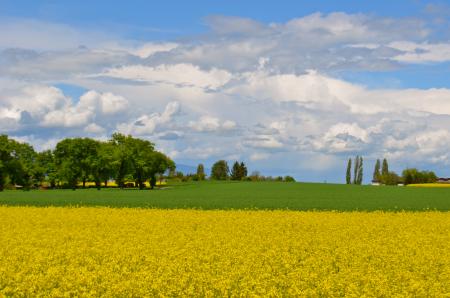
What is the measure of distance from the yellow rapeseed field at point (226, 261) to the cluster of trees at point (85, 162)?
90097mm

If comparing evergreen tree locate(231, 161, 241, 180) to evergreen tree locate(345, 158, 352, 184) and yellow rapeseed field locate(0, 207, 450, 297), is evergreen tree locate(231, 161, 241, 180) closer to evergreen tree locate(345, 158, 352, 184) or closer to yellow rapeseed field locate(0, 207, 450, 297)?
evergreen tree locate(345, 158, 352, 184)

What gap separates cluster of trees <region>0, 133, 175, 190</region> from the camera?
118812 mm

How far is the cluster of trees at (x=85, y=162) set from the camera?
390 ft

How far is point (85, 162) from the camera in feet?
408

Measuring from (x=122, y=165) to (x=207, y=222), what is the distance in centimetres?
9125

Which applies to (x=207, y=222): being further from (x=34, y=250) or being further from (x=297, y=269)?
(x=297, y=269)

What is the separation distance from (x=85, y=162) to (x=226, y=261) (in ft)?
365

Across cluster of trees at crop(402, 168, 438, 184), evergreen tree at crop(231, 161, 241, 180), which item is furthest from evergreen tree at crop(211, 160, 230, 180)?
cluster of trees at crop(402, 168, 438, 184)

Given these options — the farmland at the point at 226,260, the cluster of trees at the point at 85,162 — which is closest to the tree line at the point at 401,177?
the cluster of trees at the point at 85,162

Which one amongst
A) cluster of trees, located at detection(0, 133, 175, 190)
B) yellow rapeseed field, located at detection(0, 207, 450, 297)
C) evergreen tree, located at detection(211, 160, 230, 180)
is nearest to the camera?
yellow rapeseed field, located at detection(0, 207, 450, 297)

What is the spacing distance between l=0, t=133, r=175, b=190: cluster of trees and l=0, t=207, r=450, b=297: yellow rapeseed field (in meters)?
90.1

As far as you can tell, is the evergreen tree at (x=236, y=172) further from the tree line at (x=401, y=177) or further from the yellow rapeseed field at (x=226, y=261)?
the yellow rapeseed field at (x=226, y=261)

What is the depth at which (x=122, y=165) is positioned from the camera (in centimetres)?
12175

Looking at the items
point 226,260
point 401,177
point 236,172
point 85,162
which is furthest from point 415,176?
point 226,260
